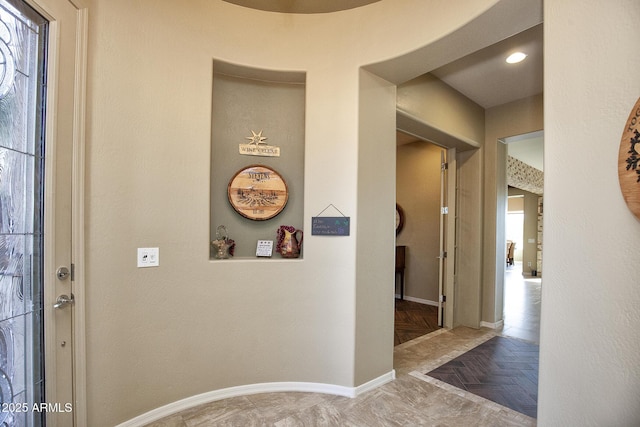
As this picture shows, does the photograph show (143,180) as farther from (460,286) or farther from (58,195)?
(460,286)

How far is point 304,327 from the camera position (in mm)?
2461

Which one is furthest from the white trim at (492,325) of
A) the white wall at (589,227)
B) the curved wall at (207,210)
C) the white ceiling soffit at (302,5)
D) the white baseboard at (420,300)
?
the white ceiling soffit at (302,5)

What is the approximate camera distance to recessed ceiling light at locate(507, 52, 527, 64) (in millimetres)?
2830

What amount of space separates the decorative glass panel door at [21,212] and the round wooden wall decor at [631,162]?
271 cm

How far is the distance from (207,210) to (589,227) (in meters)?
2.23

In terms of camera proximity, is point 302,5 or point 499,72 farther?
point 499,72

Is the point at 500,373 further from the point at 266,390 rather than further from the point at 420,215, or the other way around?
the point at 420,215

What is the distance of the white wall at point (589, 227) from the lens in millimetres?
1287

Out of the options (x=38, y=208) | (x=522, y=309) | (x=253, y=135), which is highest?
(x=253, y=135)

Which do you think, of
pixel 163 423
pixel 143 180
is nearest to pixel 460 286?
pixel 163 423

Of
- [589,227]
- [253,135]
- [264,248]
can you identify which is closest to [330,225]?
[264,248]

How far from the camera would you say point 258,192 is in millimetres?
2531

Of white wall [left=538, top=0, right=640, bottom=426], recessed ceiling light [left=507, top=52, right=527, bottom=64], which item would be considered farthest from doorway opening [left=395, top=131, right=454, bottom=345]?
white wall [left=538, top=0, right=640, bottom=426]

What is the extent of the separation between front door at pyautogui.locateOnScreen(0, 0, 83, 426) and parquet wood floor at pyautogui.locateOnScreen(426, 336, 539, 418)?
Result: 9.22ft
